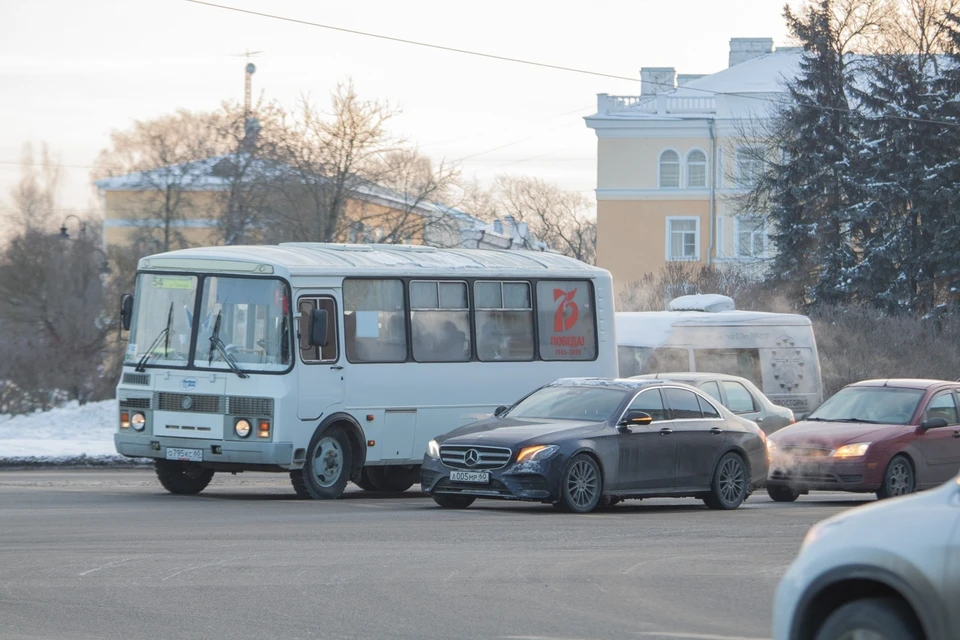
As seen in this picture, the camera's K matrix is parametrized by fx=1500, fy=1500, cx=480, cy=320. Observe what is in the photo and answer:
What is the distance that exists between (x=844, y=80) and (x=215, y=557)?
1719 inches

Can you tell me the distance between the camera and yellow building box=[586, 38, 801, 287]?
233 ft

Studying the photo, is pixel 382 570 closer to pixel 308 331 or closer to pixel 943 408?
pixel 308 331

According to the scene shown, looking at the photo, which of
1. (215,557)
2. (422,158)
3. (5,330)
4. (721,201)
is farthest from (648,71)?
(215,557)

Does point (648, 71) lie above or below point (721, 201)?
above

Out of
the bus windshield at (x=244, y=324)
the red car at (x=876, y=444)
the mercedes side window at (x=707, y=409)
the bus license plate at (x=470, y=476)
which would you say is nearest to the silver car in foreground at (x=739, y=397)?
the red car at (x=876, y=444)

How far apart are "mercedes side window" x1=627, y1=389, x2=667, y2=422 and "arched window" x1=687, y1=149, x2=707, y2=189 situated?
185 ft

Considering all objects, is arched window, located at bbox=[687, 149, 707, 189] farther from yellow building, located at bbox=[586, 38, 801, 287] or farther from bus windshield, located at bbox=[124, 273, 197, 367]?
bus windshield, located at bbox=[124, 273, 197, 367]

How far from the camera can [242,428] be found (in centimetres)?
1684

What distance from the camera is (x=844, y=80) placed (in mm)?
51188

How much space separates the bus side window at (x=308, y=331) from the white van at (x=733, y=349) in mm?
10399

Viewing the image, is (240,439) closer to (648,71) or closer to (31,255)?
(31,255)

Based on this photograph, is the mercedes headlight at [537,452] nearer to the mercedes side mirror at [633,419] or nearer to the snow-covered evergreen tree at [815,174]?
the mercedes side mirror at [633,419]

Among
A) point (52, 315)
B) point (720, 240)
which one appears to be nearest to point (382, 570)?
point (52, 315)

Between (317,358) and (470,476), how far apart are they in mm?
3141
